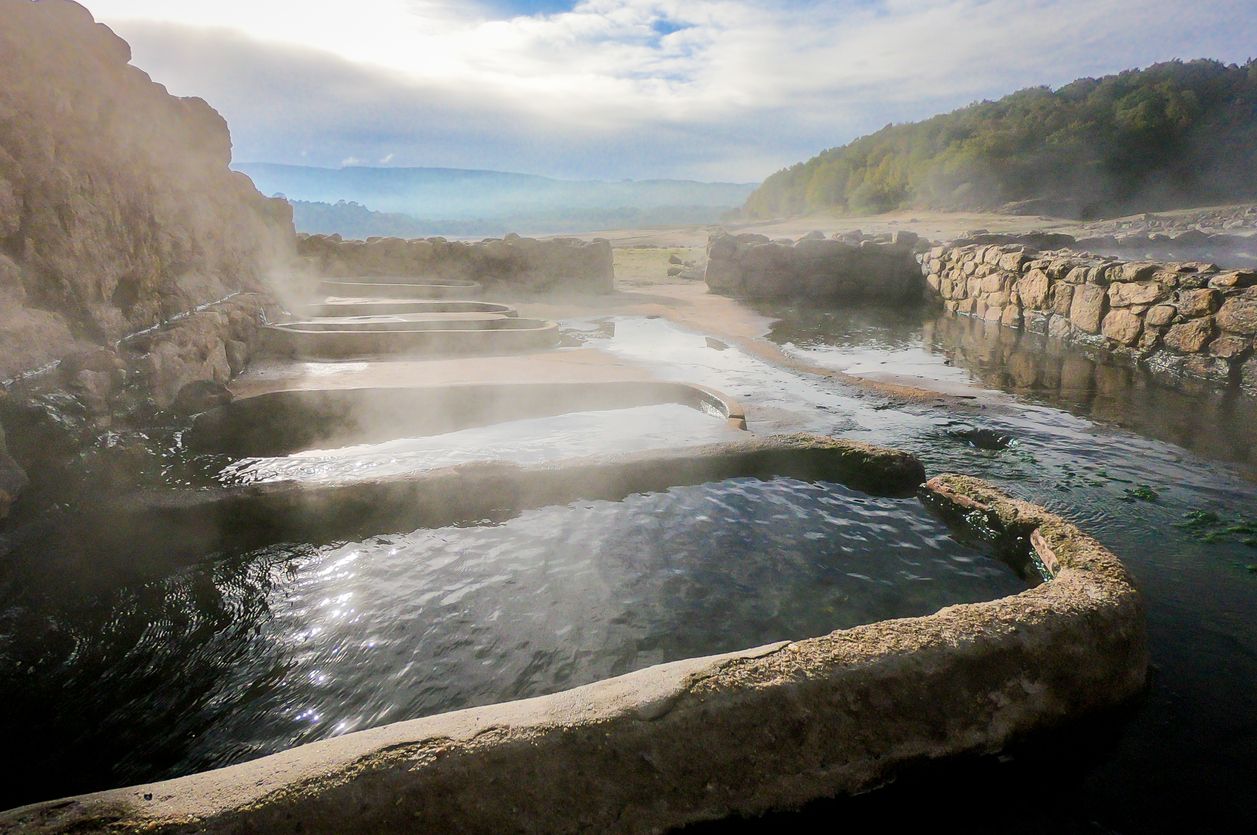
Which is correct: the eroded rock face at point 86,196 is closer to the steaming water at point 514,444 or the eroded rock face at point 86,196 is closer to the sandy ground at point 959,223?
the steaming water at point 514,444

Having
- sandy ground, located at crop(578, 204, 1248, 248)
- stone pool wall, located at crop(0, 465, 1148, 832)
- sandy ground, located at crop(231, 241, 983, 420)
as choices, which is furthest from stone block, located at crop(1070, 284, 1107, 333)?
stone pool wall, located at crop(0, 465, 1148, 832)

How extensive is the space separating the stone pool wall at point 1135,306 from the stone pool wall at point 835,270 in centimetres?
303

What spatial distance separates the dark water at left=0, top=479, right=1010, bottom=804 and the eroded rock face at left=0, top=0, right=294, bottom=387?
3.07 meters

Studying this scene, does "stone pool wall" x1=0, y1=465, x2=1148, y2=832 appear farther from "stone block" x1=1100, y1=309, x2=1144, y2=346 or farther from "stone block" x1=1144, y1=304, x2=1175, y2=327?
"stone block" x1=1100, y1=309, x2=1144, y2=346

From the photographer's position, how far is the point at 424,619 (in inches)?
134

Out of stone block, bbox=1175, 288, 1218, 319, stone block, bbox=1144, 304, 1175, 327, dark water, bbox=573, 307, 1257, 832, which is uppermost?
stone block, bbox=1175, 288, 1218, 319

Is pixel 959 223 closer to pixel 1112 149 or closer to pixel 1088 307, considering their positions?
pixel 1112 149

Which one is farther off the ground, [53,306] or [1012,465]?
[53,306]

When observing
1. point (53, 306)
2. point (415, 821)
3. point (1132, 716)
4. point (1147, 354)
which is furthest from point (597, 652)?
point (1147, 354)

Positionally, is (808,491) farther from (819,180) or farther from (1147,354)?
(819,180)

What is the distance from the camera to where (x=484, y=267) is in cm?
1848

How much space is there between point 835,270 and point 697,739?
1747 cm

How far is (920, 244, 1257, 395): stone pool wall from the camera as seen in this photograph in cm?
796

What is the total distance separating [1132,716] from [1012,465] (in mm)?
3433
